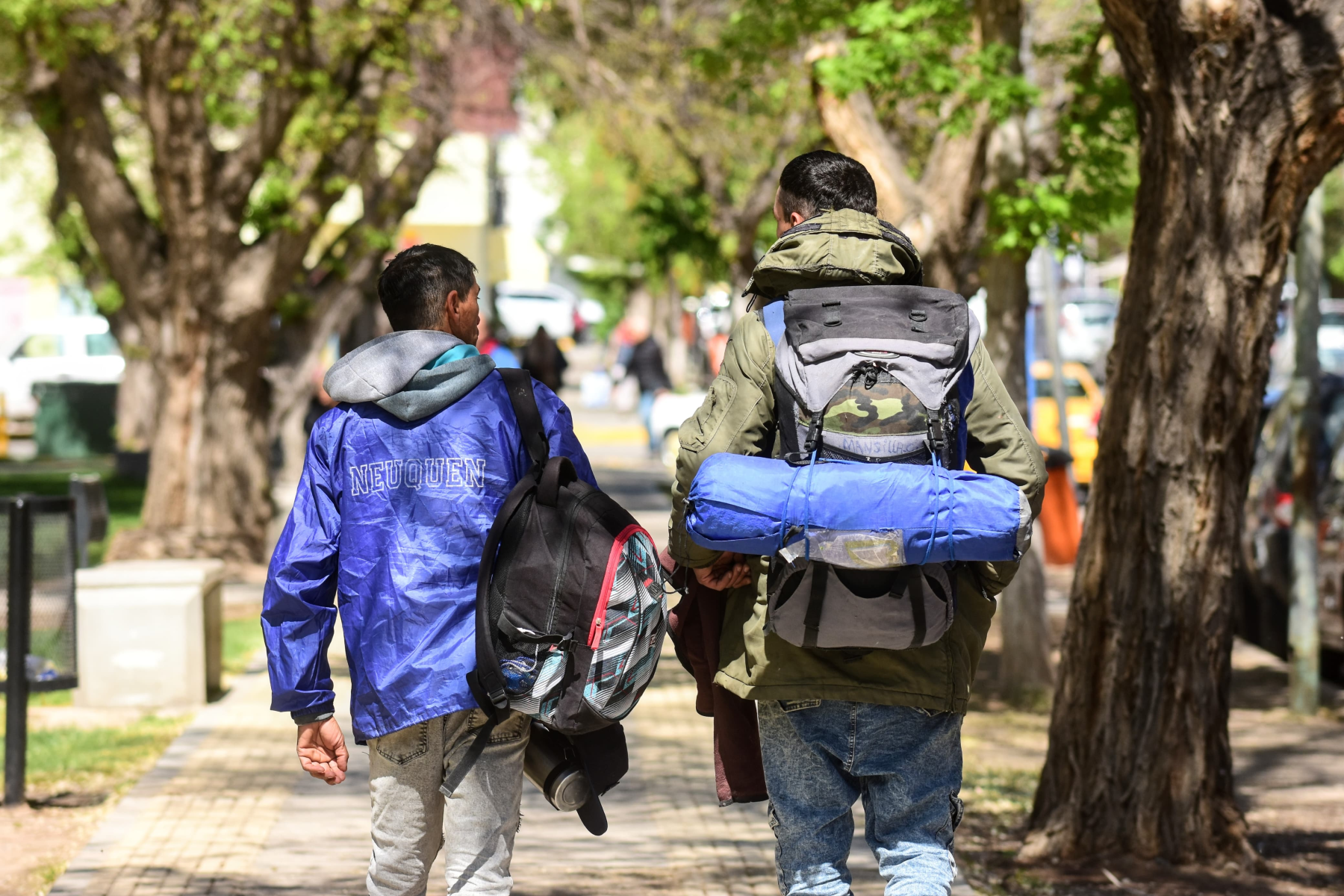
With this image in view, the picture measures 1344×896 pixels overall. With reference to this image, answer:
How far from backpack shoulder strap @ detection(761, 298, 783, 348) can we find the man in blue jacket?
558 millimetres

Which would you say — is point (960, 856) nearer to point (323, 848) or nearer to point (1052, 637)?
point (323, 848)

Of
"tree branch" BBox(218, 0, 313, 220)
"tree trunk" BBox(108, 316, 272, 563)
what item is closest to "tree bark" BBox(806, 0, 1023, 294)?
"tree branch" BBox(218, 0, 313, 220)

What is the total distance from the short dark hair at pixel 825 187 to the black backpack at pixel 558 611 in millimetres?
756

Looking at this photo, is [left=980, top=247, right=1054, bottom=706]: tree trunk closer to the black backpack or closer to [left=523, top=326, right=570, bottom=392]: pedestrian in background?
the black backpack

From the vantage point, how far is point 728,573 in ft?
11.2

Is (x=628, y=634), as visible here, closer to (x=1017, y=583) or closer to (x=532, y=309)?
(x=1017, y=583)

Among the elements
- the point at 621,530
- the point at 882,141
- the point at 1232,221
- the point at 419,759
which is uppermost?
the point at 882,141

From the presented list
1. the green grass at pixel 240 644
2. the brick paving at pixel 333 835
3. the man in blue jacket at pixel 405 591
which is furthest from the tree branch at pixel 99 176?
the man in blue jacket at pixel 405 591

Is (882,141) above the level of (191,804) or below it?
above

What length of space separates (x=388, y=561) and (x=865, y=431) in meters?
1.02

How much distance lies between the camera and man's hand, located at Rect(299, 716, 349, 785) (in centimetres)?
359

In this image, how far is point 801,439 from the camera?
3.25 m

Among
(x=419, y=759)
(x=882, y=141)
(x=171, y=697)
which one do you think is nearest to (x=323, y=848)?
(x=419, y=759)

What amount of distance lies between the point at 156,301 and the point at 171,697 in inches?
206
